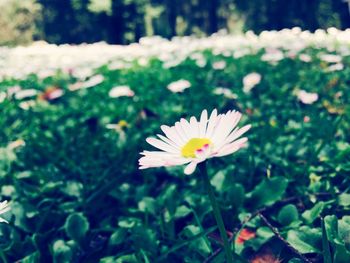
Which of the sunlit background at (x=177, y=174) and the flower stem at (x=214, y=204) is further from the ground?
the flower stem at (x=214, y=204)

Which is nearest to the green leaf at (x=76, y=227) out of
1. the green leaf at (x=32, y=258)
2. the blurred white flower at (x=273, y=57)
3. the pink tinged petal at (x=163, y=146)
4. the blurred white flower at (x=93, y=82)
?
the green leaf at (x=32, y=258)

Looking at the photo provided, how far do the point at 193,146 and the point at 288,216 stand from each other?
44 cm

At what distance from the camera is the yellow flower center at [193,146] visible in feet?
2.11

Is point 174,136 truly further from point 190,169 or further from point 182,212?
point 182,212

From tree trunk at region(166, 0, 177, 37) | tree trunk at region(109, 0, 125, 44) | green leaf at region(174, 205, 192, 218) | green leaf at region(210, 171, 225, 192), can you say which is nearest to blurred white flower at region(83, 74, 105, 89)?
green leaf at region(210, 171, 225, 192)

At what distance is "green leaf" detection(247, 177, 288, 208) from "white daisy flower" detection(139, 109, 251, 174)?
1.44 feet

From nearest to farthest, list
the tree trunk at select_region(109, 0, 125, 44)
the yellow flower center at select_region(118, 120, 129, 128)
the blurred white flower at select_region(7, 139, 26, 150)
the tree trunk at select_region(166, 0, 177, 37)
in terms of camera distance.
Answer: the blurred white flower at select_region(7, 139, 26, 150) → the yellow flower center at select_region(118, 120, 129, 128) → the tree trunk at select_region(109, 0, 125, 44) → the tree trunk at select_region(166, 0, 177, 37)

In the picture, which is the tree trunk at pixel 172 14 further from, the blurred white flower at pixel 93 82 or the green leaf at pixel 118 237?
the green leaf at pixel 118 237

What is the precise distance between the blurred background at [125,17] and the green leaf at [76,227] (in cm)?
1389

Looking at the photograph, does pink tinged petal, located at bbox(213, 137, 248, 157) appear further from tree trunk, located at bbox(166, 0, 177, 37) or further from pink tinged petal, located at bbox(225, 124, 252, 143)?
tree trunk, located at bbox(166, 0, 177, 37)

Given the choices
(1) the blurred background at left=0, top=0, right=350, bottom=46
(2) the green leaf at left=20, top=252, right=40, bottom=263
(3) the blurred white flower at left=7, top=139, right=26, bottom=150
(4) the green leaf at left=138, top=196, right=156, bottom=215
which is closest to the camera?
(2) the green leaf at left=20, top=252, right=40, bottom=263

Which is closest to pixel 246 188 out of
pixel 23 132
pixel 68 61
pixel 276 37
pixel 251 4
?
pixel 23 132

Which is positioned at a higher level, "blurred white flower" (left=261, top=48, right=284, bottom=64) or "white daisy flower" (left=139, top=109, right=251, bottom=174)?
"white daisy flower" (left=139, top=109, right=251, bottom=174)

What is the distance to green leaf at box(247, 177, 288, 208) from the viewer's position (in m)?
1.09
